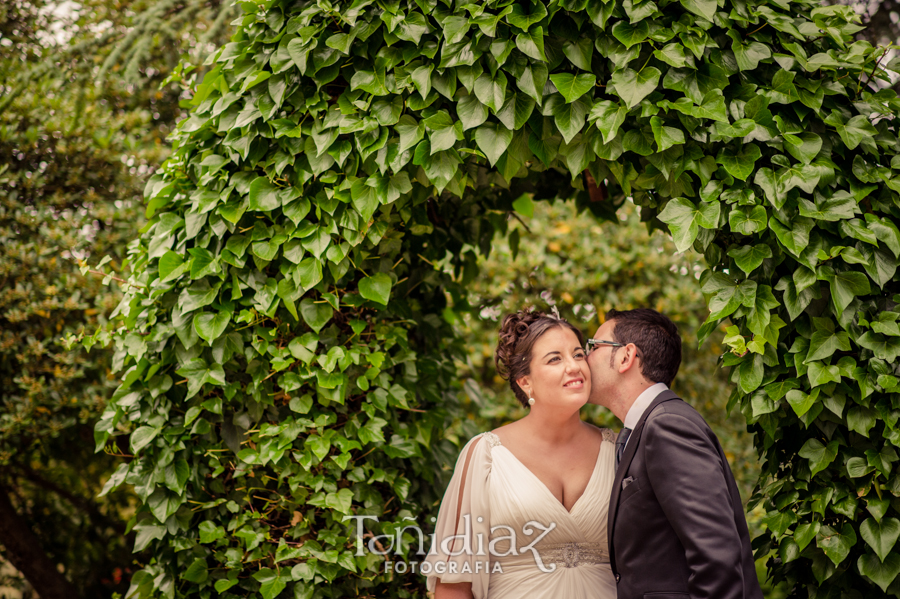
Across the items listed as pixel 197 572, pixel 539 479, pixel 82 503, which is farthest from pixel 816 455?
pixel 82 503

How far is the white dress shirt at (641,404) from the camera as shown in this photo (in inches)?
93.3

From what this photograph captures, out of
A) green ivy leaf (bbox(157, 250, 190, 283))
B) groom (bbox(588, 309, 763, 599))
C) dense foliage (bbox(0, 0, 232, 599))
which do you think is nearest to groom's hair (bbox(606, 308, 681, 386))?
groom (bbox(588, 309, 763, 599))

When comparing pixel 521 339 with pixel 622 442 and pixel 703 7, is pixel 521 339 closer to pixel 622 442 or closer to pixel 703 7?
pixel 622 442

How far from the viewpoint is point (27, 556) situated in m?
4.19

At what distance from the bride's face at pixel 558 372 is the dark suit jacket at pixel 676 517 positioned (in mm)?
354

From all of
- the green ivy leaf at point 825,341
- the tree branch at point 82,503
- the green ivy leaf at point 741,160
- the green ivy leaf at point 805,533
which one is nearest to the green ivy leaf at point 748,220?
the green ivy leaf at point 741,160

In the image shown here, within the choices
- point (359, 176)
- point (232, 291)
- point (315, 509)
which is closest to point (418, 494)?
point (315, 509)

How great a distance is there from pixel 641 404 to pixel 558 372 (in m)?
0.36

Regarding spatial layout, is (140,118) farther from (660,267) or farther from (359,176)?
(660,267)

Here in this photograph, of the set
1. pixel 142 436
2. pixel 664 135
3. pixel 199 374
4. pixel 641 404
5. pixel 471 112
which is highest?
pixel 471 112

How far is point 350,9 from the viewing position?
226 cm

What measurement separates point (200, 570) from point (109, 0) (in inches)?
185

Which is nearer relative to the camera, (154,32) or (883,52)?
(883,52)

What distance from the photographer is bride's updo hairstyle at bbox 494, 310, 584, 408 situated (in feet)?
8.98
